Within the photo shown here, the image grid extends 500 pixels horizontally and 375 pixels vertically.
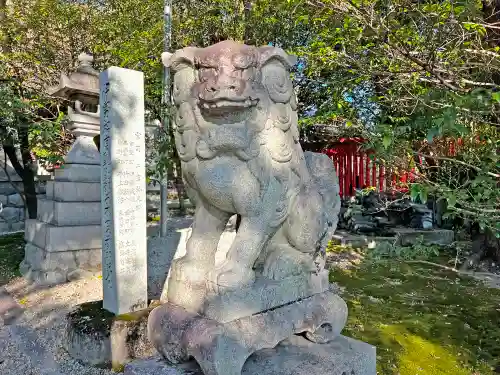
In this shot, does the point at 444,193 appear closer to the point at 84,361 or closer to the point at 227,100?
the point at 227,100

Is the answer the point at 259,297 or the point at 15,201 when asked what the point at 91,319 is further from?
the point at 15,201

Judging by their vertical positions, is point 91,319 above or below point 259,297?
below

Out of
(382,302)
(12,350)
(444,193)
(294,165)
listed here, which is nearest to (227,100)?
(294,165)

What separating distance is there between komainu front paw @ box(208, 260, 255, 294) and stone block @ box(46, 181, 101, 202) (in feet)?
13.9

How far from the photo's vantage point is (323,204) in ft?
7.00

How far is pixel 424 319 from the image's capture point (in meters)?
3.87

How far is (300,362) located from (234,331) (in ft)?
1.37

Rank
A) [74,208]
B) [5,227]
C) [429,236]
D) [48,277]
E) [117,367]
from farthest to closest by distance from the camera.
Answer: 1. [5,227]
2. [429,236]
3. [74,208]
4. [48,277]
5. [117,367]

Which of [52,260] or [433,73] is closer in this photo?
[433,73]

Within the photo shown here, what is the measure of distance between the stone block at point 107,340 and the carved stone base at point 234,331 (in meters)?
0.85

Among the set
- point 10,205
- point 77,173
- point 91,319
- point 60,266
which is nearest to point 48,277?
point 60,266

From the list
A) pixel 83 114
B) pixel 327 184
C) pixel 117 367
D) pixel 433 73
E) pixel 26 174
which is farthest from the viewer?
pixel 26 174

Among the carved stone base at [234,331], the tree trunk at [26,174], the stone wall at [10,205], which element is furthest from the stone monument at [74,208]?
the stone wall at [10,205]

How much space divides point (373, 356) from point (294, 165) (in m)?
1.12
